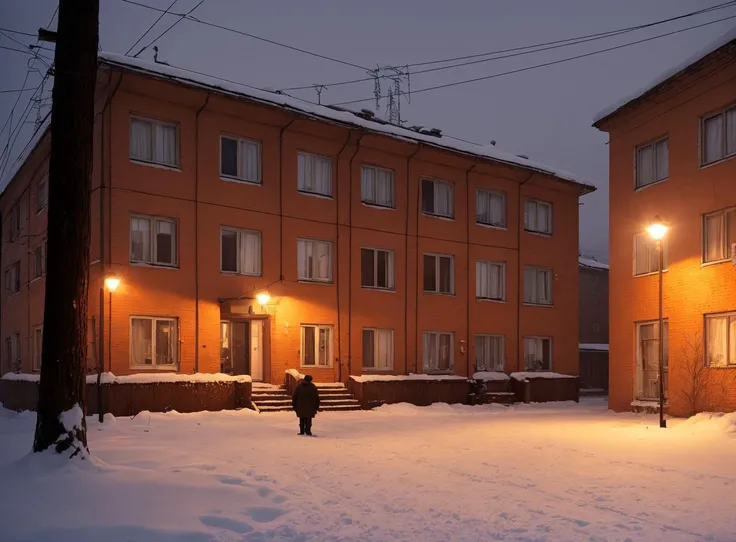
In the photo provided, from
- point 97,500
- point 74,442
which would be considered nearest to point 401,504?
point 97,500

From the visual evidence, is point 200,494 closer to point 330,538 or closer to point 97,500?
point 97,500

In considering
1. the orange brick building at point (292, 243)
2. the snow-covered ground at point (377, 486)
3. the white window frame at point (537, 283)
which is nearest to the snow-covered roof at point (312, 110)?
the orange brick building at point (292, 243)

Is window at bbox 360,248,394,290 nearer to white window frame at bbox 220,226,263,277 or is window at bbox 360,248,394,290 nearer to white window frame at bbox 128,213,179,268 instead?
white window frame at bbox 220,226,263,277

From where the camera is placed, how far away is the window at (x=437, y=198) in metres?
31.4

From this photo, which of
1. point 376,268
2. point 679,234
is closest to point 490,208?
point 376,268

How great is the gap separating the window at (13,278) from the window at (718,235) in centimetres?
2668

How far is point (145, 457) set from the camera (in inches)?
489

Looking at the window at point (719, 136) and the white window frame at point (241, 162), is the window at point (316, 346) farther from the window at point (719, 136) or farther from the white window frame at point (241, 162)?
the window at point (719, 136)

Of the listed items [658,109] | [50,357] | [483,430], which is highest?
[658,109]

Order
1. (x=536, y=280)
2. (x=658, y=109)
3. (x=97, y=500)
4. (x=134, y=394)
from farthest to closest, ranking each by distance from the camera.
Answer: (x=536, y=280)
(x=658, y=109)
(x=134, y=394)
(x=97, y=500)

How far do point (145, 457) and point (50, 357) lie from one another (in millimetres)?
2670

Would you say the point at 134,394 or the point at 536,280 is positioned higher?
the point at 536,280

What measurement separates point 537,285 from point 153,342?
59.8ft

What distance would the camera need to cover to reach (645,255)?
2394 centimetres
